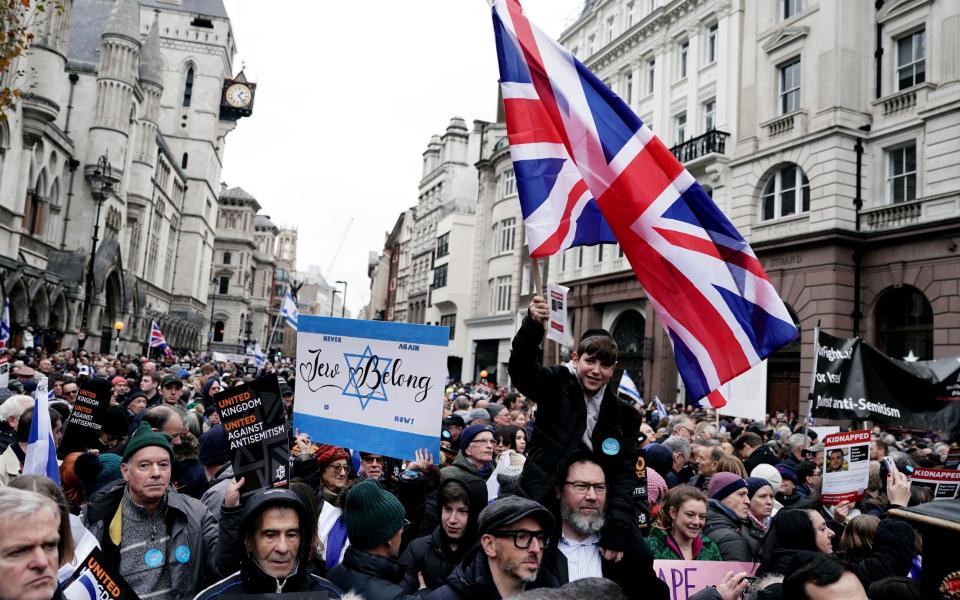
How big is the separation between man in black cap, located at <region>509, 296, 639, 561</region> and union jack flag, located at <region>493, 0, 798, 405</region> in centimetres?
150

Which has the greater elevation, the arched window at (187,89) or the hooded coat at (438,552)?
the arched window at (187,89)

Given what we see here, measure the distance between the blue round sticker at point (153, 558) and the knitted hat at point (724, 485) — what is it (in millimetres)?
4273

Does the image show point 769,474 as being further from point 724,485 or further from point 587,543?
point 587,543

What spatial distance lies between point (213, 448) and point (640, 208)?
422cm

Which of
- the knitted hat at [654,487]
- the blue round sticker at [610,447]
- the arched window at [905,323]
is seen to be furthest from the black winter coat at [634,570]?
the arched window at [905,323]

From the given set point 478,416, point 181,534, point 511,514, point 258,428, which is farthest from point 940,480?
point 181,534

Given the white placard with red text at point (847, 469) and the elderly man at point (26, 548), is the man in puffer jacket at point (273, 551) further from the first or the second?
the white placard with red text at point (847, 469)

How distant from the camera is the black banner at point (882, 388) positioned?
1029 cm

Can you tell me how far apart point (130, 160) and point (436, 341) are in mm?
55877

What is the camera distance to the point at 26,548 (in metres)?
2.82

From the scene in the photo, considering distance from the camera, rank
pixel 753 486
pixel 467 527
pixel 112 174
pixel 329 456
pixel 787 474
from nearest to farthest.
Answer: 1. pixel 467 527
2. pixel 329 456
3. pixel 753 486
4. pixel 787 474
5. pixel 112 174

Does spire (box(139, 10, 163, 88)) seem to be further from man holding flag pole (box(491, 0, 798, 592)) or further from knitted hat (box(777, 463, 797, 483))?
knitted hat (box(777, 463, 797, 483))

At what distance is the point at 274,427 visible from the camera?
4617mm

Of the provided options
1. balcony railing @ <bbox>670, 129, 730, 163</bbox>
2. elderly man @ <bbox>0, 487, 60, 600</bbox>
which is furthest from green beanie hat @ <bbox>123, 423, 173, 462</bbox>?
balcony railing @ <bbox>670, 129, 730, 163</bbox>
